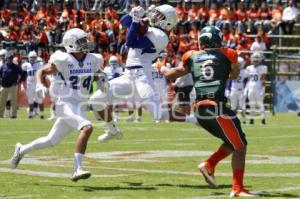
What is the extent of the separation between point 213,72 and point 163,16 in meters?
2.97

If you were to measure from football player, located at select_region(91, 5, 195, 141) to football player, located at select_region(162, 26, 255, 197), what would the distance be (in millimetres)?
2443

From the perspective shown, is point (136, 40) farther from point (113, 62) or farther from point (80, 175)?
point (113, 62)

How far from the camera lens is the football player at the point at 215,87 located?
850cm

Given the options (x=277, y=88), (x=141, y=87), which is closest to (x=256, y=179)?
(x=141, y=87)

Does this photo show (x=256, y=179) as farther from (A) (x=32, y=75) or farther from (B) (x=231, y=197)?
(A) (x=32, y=75)

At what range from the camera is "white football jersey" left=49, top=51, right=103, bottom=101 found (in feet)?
31.5

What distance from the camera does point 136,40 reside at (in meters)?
11.6

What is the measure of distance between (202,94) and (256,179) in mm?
1533

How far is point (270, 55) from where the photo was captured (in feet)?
90.6

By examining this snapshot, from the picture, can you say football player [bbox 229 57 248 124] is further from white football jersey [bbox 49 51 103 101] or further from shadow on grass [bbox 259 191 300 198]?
shadow on grass [bbox 259 191 300 198]

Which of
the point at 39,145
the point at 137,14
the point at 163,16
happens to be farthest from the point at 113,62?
the point at 39,145

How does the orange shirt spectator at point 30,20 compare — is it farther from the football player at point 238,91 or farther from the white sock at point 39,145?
the white sock at point 39,145

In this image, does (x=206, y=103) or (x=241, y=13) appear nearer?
(x=206, y=103)

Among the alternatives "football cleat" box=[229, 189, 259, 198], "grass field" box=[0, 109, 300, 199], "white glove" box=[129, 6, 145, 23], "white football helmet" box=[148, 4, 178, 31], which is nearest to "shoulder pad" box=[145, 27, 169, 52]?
"white football helmet" box=[148, 4, 178, 31]
